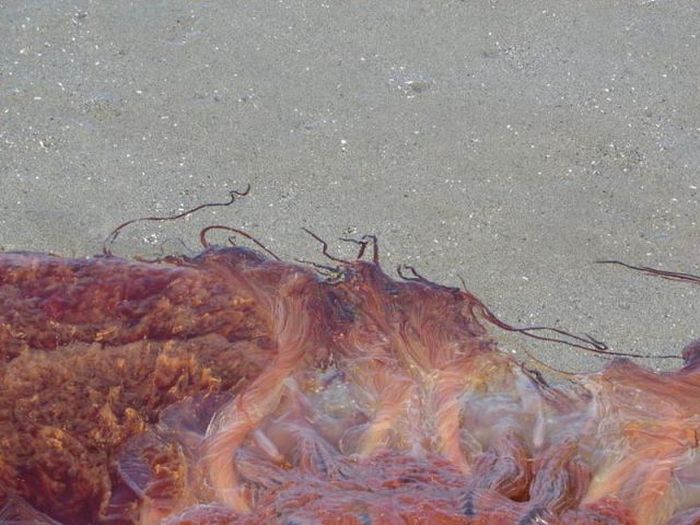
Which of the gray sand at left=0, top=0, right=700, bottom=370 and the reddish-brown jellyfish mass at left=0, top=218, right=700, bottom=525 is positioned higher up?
the reddish-brown jellyfish mass at left=0, top=218, right=700, bottom=525

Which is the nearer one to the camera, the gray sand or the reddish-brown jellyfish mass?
the reddish-brown jellyfish mass

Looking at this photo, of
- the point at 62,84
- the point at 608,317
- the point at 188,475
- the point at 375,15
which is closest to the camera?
the point at 188,475

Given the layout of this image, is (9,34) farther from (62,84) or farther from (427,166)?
(427,166)

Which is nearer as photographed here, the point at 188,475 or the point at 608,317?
the point at 188,475

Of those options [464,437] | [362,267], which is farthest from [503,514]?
[362,267]

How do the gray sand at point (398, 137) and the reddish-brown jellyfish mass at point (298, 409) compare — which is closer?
the reddish-brown jellyfish mass at point (298, 409)

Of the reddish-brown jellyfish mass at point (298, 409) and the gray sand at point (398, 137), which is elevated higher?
the reddish-brown jellyfish mass at point (298, 409)
